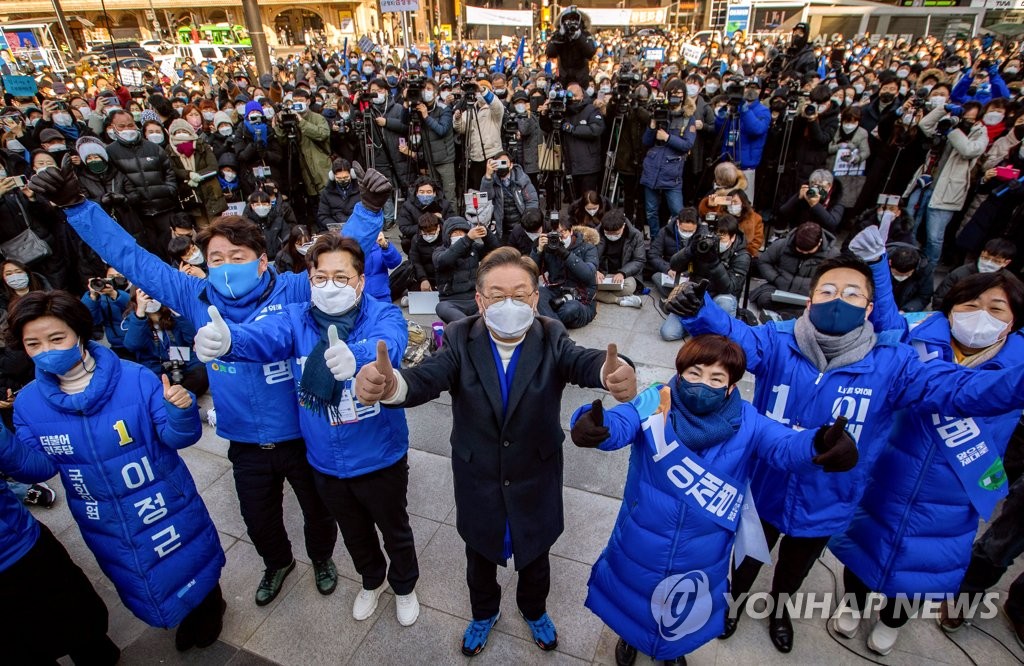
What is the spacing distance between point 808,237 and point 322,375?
4.93m

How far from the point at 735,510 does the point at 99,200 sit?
7683mm

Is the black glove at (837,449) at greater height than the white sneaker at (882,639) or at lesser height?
greater

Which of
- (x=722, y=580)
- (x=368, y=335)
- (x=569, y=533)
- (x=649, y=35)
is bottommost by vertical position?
(x=569, y=533)

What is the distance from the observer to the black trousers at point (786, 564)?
251cm

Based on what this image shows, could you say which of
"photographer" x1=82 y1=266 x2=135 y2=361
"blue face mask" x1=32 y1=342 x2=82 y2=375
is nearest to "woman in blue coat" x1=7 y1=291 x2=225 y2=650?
"blue face mask" x1=32 y1=342 x2=82 y2=375

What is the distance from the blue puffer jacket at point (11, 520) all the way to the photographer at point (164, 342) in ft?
7.35

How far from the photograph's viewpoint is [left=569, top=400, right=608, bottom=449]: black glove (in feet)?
5.98

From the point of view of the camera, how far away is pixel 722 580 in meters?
2.28

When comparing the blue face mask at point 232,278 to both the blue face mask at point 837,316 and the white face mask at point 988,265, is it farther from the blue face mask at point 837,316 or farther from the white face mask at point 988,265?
the white face mask at point 988,265

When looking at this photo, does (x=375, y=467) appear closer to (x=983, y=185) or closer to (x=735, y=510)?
(x=735, y=510)

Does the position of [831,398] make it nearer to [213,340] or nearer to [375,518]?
[375,518]

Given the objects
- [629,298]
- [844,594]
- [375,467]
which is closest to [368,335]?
[375,467]

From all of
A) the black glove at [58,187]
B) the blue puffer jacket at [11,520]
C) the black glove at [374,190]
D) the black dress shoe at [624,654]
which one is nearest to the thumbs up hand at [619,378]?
the black dress shoe at [624,654]

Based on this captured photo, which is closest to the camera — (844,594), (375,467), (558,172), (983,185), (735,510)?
(735,510)
